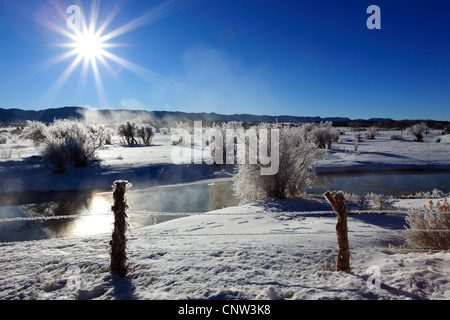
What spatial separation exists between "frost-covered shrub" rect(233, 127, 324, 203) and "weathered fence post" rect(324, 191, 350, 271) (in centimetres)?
613

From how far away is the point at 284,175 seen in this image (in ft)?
31.9

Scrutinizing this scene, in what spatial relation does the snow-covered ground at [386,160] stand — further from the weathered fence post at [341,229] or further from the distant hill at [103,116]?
the distant hill at [103,116]

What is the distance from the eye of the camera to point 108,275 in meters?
3.66

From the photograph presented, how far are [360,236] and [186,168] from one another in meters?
14.1

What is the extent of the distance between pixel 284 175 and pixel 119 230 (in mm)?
6974

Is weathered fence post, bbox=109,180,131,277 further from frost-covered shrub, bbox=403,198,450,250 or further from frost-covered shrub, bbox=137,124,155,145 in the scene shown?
frost-covered shrub, bbox=137,124,155,145

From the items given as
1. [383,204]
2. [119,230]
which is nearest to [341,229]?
[119,230]

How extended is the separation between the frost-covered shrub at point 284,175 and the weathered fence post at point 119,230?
6.66m

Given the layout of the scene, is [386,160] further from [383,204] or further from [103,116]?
[103,116]

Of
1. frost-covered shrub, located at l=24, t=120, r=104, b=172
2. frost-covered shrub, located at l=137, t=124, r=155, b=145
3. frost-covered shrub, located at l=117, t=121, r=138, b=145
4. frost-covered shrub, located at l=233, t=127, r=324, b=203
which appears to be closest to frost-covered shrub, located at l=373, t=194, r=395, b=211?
frost-covered shrub, located at l=233, t=127, r=324, b=203

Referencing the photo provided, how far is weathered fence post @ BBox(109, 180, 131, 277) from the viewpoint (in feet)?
12.2

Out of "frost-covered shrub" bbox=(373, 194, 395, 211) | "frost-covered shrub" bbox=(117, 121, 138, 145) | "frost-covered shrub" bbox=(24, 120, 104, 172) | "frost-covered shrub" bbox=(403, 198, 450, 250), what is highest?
"frost-covered shrub" bbox=(117, 121, 138, 145)

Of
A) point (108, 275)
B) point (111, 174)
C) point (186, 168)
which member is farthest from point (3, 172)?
point (108, 275)
